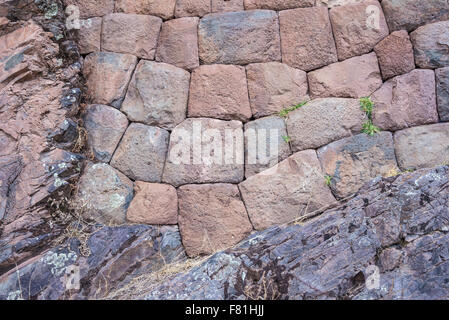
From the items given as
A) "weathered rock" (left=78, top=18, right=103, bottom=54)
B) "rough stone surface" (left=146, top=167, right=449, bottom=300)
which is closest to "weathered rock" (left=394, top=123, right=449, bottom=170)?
"rough stone surface" (left=146, top=167, right=449, bottom=300)

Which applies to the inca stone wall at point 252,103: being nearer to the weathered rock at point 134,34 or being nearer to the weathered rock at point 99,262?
the weathered rock at point 134,34

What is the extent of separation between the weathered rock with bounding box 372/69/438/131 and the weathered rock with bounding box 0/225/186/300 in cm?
218

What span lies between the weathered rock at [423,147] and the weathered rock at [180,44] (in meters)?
2.08

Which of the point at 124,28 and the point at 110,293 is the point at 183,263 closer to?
the point at 110,293

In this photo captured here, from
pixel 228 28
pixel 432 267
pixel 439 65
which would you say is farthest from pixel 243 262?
pixel 439 65

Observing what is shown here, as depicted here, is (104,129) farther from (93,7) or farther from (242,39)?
(242,39)

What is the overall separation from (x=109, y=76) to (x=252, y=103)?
1437 mm

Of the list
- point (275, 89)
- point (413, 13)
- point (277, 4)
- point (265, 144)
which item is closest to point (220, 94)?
point (275, 89)

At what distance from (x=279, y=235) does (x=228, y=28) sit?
2.05m

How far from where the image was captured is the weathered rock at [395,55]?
379 centimetres

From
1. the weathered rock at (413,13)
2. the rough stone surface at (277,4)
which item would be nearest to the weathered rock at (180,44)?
the rough stone surface at (277,4)

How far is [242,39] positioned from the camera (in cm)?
399

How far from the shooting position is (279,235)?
338 cm

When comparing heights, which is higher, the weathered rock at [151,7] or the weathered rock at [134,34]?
the weathered rock at [151,7]
